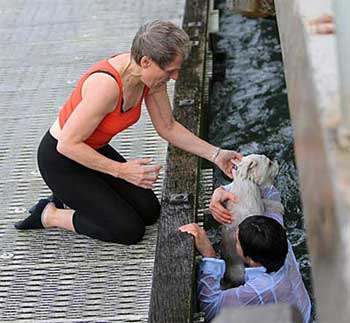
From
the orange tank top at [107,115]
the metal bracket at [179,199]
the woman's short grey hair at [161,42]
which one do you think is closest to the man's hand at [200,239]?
the metal bracket at [179,199]

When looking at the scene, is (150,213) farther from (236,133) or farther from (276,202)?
(236,133)

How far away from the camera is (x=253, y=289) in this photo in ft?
11.0

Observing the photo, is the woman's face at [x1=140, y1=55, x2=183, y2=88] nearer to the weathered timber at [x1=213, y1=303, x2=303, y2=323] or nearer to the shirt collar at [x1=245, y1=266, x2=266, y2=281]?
the shirt collar at [x1=245, y1=266, x2=266, y2=281]

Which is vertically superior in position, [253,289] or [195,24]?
[253,289]

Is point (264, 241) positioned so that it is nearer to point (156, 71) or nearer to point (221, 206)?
point (221, 206)

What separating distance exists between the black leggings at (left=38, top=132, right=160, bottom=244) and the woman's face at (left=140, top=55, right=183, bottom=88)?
1.82 feet

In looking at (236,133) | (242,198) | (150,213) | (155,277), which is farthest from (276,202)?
(236,133)

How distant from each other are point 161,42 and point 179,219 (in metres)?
0.93

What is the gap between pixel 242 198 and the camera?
148 inches

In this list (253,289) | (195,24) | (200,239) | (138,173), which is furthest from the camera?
(195,24)

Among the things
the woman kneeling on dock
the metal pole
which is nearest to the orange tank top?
the woman kneeling on dock

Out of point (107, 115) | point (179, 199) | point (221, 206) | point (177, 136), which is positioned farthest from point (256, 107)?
point (107, 115)

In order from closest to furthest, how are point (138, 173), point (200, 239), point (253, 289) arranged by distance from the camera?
point (253, 289) → point (138, 173) → point (200, 239)

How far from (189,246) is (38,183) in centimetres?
133
